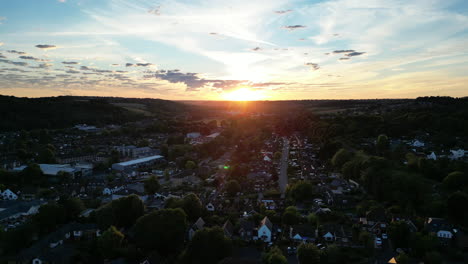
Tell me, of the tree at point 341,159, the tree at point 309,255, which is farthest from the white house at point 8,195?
the tree at point 341,159

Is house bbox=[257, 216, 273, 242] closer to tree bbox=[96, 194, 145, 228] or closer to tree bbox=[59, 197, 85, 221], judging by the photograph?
tree bbox=[96, 194, 145, 228]

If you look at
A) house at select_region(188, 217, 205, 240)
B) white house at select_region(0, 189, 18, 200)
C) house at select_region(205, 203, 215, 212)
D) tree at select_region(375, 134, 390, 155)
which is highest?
tree at select_region(375, 134, 390, 155)

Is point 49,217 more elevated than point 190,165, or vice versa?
point 49,217

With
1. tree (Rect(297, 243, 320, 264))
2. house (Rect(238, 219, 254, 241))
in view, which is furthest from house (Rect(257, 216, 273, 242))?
tree (Rect(297, 243, 320, 264))

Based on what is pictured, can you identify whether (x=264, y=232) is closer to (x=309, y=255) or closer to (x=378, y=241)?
(x=309, y=255)

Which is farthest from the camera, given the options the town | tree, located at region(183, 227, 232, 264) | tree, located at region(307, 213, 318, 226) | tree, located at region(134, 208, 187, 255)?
tree, located at region(307, 213, 318, 226)

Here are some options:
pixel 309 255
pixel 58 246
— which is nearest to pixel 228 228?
pixel 309 255

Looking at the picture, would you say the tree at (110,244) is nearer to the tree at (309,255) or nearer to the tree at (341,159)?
the tree at (309,255)
